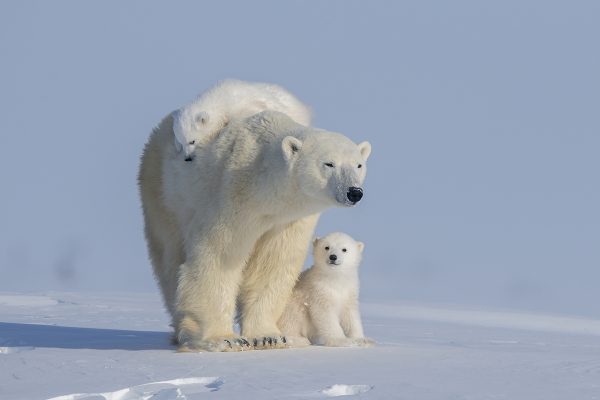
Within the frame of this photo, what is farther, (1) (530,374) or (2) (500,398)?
(1) (530,374)

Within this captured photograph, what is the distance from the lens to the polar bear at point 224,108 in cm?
778

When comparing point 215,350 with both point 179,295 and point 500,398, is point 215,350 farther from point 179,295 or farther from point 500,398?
point 500,398

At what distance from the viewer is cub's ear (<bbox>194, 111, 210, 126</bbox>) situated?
25.6 feet

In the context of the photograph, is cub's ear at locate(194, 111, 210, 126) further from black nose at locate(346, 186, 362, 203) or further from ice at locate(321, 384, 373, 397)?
ice at locate(321, 384, 373, 397)

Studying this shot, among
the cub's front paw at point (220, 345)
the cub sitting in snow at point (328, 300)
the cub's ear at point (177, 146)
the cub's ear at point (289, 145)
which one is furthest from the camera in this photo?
the cub's ear at point (177, 146)

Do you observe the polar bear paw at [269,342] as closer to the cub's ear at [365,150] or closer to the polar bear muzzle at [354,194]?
the polar bear muzzle at [354,194]

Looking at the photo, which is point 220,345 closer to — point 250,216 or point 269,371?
point 250,216

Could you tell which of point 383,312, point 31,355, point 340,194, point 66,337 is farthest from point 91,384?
point 383,312

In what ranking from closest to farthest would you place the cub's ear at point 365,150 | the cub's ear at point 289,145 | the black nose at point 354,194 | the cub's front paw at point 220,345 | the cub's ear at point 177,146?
the black nose at point 354,194 → the cub's ear at point 289,145 → the cub's front paw at point 220,345 → the cub's ear at point 365,150 → the cub's ear at point 177,146

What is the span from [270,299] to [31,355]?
5.43ft

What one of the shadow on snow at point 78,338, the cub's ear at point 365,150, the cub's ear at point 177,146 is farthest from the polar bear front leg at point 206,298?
the cub's ear at point 365,150

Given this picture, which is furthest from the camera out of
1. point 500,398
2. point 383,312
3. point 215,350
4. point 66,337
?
point 383,312

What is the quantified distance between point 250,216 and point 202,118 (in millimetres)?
1028

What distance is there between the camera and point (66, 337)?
8461 mm
